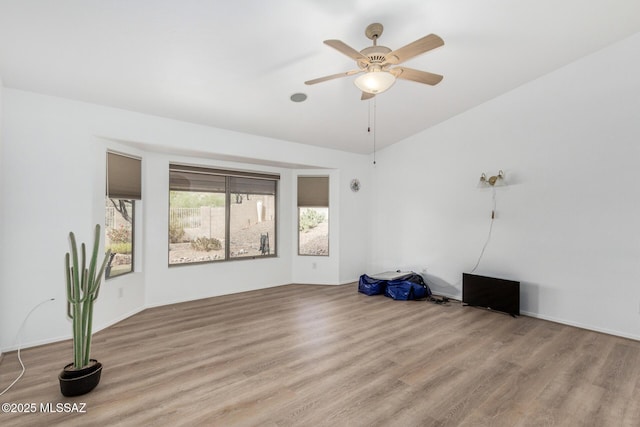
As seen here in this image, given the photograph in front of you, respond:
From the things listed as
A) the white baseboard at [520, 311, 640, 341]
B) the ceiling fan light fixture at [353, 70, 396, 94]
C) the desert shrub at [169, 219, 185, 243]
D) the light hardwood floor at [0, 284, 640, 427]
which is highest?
the ceiling fan light fixture at [353, 70, 396, 94]

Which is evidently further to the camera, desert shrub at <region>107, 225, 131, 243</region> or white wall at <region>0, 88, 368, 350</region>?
desert shrub at <region>107, 225, 131, 243</region>

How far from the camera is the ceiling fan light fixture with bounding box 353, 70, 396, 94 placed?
243 centimetres

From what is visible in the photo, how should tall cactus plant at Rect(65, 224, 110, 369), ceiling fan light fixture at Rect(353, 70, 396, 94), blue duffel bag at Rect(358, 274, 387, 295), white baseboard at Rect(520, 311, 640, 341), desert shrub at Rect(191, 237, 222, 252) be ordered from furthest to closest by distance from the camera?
blue duffel bag at Rect(358, 274, 387, 295) → desert shrub at Rect(191, 237, 222, 252) → white baseboard at Rect(520, 311, 640, 341) → ceiling fan light fixture at Rect(353, 70, 396, 94) → tall cactus plant at Rect(65, 224, 110, 369)

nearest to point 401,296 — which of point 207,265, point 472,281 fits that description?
point 472,281

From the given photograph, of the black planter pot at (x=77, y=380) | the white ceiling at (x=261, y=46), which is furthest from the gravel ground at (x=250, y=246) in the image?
the black planter pot at (x=77, y=380)

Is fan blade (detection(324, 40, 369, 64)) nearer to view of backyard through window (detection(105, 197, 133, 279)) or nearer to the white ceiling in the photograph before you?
the white ceiling

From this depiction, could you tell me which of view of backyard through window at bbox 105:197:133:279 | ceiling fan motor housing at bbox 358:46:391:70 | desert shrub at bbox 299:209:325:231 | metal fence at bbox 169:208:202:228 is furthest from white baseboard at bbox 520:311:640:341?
view of backyard through window at bbox 105:197:133:279

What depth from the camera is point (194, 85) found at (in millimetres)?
3338

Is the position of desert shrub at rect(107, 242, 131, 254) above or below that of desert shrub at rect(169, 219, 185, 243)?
below

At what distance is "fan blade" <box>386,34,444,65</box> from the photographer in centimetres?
214

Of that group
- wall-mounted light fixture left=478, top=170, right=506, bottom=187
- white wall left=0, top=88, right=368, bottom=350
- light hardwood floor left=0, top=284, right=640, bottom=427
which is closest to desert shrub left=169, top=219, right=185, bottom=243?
white wall left=0, top=88, right=368, bottom=350

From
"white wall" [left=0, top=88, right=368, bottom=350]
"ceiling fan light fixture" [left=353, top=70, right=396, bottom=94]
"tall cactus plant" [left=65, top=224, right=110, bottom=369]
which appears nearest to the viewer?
"tall cactus plant" [left=65, top=224, right=110, bottom=369]

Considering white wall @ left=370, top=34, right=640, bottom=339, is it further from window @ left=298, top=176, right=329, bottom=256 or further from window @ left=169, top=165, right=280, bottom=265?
window @ left=169, top=165, right=280, bottom=265

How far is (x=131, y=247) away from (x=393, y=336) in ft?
12.5
